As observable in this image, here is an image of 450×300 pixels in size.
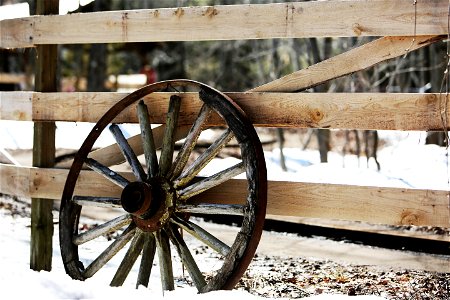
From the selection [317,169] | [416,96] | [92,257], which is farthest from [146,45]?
[416,96]

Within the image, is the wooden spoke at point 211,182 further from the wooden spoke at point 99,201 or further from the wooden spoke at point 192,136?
the wooden spoke at point 99,201

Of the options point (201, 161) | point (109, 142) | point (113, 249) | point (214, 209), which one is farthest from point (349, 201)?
point (109, 142)

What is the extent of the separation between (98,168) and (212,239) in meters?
1.15

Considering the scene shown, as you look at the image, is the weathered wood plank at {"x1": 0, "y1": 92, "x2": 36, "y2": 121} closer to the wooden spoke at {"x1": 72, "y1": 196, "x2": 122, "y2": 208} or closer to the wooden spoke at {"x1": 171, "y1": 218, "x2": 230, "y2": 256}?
the wooden spoke at {"x1": 72, "y1": 196, "x2": 122, "y2": 208}

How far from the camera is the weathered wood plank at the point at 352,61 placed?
4379 millimetres

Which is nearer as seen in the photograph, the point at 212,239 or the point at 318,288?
the point at 212,239

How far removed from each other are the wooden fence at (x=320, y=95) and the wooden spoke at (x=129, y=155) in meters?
0.11

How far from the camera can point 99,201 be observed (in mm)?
5109

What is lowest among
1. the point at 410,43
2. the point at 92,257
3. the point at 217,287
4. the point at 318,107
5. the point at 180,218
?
the point at 92,257

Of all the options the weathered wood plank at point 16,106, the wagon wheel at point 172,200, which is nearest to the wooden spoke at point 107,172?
the wagon wheel at point 172,200

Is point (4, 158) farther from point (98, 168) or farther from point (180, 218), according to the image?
point (180, 218)

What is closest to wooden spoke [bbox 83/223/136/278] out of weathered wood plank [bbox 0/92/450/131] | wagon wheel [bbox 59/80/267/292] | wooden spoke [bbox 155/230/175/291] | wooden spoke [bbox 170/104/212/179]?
wagon wheel [bbox 59/80/267/292]

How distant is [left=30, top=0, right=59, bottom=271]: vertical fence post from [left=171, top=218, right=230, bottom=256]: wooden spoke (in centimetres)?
154

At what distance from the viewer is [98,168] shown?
5141 millimetres
